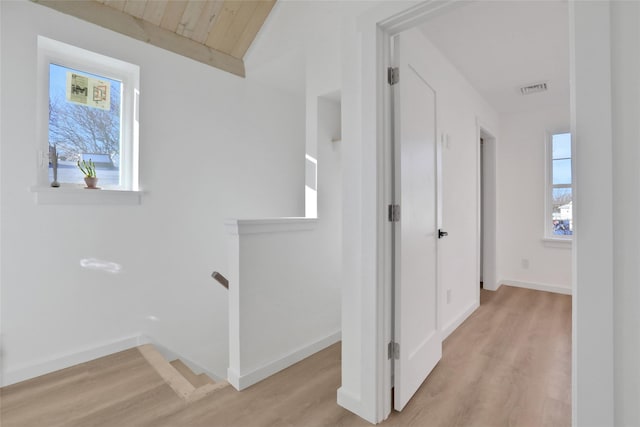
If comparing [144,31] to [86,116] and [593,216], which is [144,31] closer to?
[86,116]

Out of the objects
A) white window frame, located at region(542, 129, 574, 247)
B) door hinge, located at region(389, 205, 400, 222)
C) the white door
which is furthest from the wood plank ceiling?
white window frame, located at region(542, 129, 574, 247)

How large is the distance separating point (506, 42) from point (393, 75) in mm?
1515

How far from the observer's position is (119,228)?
7.54ft

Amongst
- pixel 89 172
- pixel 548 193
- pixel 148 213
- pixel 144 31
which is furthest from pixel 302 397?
pixel 548 193

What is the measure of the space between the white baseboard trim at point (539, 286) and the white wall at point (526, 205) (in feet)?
0.03

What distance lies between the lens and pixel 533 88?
3369mm

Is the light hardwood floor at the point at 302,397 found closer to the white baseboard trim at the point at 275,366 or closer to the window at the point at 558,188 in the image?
the white baseboard trim at the point at 275,366

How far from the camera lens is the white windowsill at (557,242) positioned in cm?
392

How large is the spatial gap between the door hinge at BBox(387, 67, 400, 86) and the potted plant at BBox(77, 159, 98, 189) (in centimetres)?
215

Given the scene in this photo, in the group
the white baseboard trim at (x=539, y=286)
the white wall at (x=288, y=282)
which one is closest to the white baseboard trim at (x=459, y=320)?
the white wall at (x=288, y=282)

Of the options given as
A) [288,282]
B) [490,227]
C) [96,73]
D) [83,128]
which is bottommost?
[288,282]

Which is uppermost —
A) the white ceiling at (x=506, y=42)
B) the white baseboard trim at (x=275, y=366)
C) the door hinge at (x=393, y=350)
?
the white ceiling at (x=506, y=42)

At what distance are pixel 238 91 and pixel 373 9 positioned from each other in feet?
6.20

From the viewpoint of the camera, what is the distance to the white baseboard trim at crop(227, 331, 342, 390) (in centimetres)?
184
